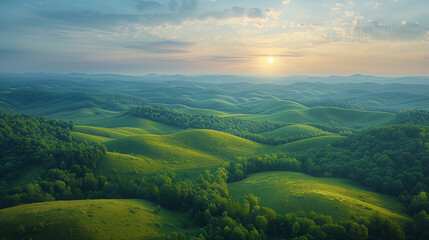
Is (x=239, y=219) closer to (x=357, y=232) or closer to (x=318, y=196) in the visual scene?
(x=318, y=196)

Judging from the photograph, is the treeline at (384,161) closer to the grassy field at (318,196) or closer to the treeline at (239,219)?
the grassy field at (318,196)

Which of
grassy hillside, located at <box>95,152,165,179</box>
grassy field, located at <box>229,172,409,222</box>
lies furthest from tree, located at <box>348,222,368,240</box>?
grassy hillside, located at <box>95,152,165,179</box>

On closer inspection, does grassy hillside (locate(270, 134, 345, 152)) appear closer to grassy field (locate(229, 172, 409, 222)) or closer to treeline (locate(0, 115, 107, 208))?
grassy field (locate(229, 172, 409, 222))

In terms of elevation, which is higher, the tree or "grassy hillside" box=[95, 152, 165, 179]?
the tree

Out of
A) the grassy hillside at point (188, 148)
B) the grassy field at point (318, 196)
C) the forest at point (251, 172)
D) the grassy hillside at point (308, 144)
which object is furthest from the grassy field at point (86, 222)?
the grassy hillside at point (308, 144)

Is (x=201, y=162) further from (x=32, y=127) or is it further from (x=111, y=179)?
(x=32, y=127)

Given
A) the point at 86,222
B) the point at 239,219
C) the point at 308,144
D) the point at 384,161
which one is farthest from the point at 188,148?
the point at 384,161
